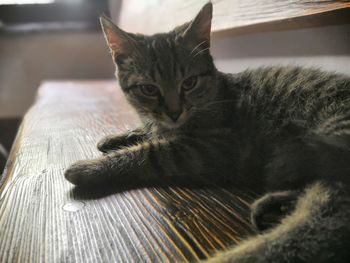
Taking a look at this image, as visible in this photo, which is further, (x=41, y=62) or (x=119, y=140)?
(x=41, y=62)

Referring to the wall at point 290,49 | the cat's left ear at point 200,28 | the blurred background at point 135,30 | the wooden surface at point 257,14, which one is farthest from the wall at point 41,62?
the cat's left ear at point 200,28

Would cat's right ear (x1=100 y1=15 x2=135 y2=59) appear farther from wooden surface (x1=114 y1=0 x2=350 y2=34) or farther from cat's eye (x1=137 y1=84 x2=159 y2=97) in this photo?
wooden surface (x1=114 y1=0 x2=350 y2=34)

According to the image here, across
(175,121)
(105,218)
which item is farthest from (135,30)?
(105,218)

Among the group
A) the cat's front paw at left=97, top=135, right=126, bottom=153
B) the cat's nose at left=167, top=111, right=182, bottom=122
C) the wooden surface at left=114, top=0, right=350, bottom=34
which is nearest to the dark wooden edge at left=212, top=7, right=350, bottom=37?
the wooden surface at left=114, top=0, right=350, bottom=34

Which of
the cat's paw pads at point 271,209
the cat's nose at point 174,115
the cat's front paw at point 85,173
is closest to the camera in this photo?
the cat's paw pads at point 271,209

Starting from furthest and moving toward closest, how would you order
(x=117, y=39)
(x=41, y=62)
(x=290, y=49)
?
1. (x=41, y=62)
2. (x=290, y=49)
3. (x=117, y=39)

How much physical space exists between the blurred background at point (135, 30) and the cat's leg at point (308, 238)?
→ 1.62 ft

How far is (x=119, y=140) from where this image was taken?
3.67 feet

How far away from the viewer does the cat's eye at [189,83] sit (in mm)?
1023

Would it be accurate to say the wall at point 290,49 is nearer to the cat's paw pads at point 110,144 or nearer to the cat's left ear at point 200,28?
the cat's left ear at point 200,28

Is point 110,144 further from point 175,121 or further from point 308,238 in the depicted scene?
point 308,238

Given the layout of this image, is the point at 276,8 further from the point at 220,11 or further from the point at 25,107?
the point at 25,107

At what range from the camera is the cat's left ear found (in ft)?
3.43

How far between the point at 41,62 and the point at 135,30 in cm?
99
